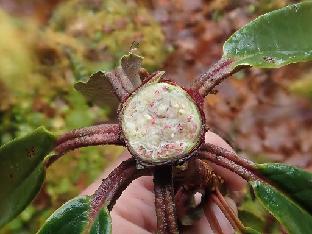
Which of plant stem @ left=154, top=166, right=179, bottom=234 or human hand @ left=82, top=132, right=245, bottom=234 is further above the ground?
human hand @ left=82, top=132, right=245, bottom=234

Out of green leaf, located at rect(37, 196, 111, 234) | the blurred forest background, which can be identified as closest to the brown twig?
green leaf, located at rect(37, 196, 111, 234)

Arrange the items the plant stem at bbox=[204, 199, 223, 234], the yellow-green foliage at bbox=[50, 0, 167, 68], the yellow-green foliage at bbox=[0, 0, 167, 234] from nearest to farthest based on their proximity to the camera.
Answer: the plant stem at bbox=[204, 199, 223, 234] < the yellow-green foliage at bbox=[0, 0, 167, 234] < the yellow-green foliage at bbox=[50, 0, 167, 68]

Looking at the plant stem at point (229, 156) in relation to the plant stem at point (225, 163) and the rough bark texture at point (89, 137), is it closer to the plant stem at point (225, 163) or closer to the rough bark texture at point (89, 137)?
the plant stem at point (225, 163)

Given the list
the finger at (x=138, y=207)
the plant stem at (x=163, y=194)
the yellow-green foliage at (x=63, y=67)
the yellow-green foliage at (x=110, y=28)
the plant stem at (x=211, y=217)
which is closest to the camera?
the plant stem at (x=163, y=194)

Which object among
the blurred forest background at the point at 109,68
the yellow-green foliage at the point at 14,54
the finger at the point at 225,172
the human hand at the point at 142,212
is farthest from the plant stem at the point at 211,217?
the yellow-green foliage at the point at 14,54

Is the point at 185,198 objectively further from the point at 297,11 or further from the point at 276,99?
the point at 276,99

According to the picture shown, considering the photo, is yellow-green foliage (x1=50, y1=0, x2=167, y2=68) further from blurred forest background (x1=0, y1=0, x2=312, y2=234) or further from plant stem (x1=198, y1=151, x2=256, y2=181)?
plant stem (x1=198, y1=151, x2=256, y2=181)

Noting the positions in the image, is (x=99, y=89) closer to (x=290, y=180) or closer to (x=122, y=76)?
(x=122, y=76)
